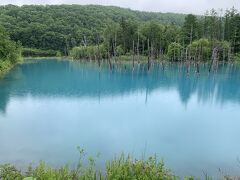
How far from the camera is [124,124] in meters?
17.3

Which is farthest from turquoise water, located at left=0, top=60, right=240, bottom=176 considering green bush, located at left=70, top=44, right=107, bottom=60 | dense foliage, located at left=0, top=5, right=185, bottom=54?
dense foliage, located at left=0, top=5, right=185, bottom=54

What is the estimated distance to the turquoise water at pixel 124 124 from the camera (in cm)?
1277

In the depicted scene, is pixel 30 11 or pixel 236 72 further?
pixel 30 11

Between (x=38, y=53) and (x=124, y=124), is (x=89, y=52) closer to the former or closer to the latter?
(x=38, y=53)

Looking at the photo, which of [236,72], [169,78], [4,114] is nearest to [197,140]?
[4,114]

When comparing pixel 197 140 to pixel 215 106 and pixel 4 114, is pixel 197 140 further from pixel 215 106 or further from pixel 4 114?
pixel 4 114

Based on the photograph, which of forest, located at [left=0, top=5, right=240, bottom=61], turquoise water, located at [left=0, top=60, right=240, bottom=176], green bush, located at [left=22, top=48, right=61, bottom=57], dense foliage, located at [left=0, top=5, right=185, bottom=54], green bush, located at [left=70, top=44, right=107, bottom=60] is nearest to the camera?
turquoise water, located at [left=0, top=60, right=240, bottom=176]

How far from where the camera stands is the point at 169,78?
38156 millimetres

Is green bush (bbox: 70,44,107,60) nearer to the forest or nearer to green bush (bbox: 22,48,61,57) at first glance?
the forest

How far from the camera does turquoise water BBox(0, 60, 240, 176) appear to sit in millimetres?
12773

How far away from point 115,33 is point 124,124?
4881 centimetres

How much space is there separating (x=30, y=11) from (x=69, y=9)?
1468 centimetres

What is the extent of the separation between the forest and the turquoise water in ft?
55.0

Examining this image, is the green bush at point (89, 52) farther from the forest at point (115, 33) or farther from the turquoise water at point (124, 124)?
the turquoise water at point (124, 124)
